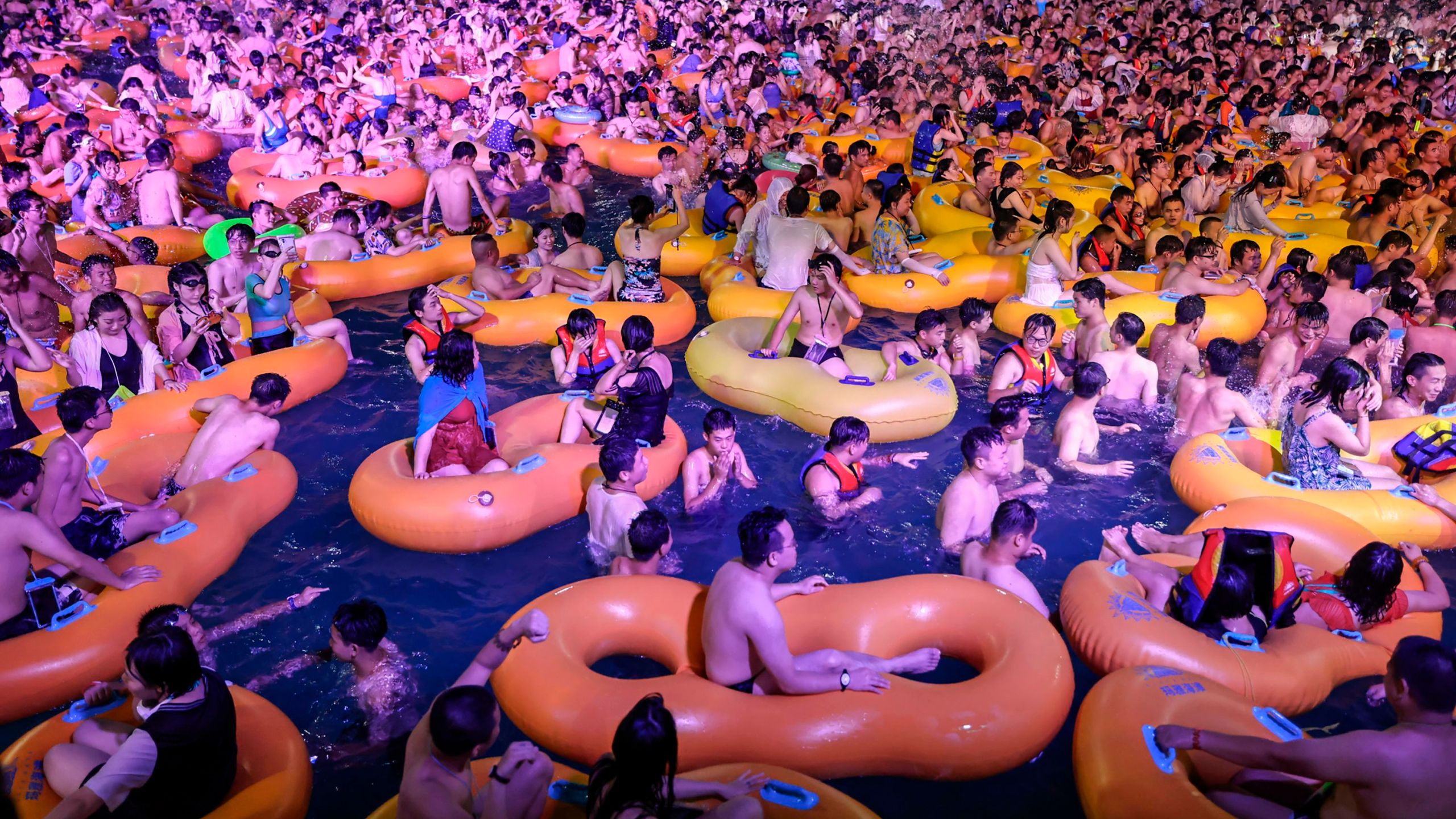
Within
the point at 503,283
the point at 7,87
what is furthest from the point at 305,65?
Answer: the point at 503,283

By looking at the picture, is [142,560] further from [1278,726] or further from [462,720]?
[1278,726]

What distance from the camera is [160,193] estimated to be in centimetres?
959

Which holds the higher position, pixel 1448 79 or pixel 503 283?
pixel 1448 79

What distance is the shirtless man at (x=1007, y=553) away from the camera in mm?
4504

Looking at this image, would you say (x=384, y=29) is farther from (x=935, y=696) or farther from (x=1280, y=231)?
(x=935, y=696)

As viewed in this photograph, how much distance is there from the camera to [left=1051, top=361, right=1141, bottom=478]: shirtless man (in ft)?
18.8

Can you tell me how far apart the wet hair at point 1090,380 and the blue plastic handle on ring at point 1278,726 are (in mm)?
2348

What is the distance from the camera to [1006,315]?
8.12 metres

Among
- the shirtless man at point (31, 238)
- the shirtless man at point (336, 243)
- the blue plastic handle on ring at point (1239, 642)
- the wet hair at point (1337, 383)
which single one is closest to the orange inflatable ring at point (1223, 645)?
the blue plastic handle on ring at point (1239, 642)

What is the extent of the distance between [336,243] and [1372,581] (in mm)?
8285

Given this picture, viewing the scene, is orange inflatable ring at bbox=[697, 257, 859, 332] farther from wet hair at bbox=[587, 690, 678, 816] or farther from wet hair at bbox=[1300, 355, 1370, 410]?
wet hair at bbox=[587, 690, 678, 816]

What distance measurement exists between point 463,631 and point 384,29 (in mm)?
16443

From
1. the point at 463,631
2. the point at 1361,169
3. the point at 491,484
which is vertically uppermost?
the point at 1361,169

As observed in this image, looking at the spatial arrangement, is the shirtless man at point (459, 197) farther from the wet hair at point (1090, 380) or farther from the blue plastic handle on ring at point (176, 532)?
the wet hair at point (1090, 380)
